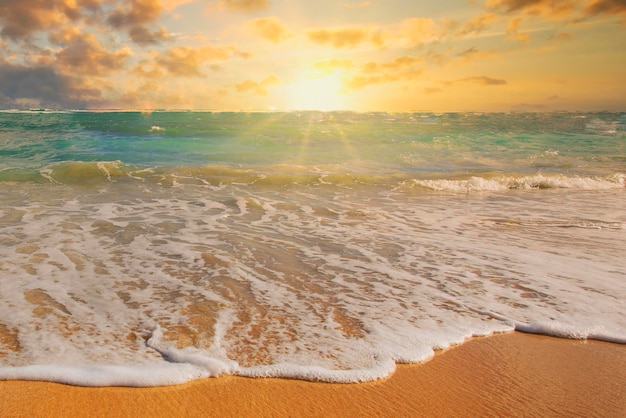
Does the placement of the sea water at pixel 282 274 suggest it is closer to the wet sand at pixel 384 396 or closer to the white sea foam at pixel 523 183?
the wet sand at pixel 384 396

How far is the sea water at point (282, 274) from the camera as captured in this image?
3082mm

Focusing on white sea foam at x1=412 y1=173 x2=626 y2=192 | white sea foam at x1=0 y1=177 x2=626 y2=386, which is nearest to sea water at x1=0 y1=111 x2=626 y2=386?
white sea foam at x1=0 y1=177 x2=626 y2=386

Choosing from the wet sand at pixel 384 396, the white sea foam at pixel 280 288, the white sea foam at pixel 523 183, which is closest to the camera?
the wet sand at pixel 384 396

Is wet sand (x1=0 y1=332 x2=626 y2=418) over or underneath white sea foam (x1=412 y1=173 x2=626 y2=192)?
underneath

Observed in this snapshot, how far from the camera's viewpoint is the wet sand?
2.46 m

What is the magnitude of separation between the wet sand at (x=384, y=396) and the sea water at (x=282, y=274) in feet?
0.38

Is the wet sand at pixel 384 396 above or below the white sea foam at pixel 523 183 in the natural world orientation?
below

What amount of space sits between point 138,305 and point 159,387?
1.39m

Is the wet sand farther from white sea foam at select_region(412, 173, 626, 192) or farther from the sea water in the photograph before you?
white sea foam at select_region(412, 173, 626, 192)

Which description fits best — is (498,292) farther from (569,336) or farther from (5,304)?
(5,304)

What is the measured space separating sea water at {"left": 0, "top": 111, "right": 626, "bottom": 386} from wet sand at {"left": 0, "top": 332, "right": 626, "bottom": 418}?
11 centimetres

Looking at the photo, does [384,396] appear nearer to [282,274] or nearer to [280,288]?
[280,288]

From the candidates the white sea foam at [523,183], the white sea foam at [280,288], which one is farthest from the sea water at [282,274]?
the white sea foam at [523,183]

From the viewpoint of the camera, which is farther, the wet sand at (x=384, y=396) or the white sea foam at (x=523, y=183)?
the white sea foam at (x=523, y=183)
